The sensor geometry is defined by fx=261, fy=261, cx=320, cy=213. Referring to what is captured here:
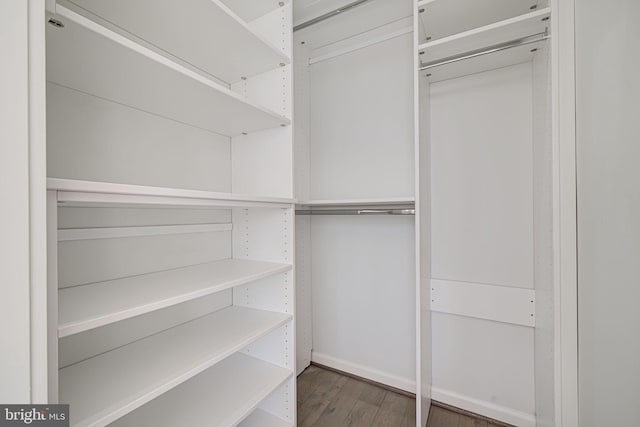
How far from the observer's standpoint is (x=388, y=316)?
177cm

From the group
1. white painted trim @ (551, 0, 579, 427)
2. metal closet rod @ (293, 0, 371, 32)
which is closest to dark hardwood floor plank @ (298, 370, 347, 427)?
white painted trim @ (551, 0, 579, 427)

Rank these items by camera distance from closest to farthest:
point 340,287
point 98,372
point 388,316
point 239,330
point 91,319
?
point 91,319 < point 98,372 < point 239,330 < point 388,316 < point 340,287

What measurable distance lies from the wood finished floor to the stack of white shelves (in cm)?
35

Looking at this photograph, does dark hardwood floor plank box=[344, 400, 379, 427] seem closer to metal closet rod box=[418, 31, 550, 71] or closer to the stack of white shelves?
the stack of white shelves

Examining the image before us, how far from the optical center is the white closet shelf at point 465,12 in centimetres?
118

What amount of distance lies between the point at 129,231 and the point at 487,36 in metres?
1.70

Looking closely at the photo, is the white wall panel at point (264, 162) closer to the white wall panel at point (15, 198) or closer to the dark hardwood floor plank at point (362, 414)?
the white wall panel at point (15, 198)

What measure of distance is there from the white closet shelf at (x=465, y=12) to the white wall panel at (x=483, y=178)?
0.86ft

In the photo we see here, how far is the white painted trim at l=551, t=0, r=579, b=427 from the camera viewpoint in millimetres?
938

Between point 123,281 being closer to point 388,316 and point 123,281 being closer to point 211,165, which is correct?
point 211,165

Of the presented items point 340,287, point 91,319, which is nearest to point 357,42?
point 340,287

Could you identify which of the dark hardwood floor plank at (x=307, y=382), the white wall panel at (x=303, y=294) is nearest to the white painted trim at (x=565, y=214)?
the dark hardwood floor plank at (x=307, y=382)

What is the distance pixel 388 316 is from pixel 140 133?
5.63 feet

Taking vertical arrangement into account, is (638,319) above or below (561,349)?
above
